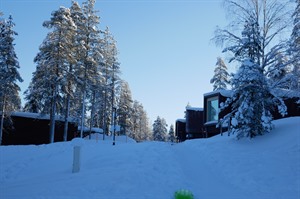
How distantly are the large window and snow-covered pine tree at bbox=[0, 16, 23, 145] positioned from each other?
62.6 feet

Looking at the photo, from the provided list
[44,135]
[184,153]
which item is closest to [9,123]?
[44,135]

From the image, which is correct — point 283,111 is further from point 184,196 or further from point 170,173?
point 184,196

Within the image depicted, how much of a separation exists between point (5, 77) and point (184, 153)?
23.0m

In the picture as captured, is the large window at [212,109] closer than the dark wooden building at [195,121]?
Yes

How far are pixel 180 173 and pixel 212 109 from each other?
22565mm

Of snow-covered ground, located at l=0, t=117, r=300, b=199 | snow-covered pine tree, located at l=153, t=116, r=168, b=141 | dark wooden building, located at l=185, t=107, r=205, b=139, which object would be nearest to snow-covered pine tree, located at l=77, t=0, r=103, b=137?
dark wooden building, located at l=185, t=107, r=205, b=139

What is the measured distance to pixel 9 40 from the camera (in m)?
33.4

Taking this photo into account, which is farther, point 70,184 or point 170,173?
point 170,173

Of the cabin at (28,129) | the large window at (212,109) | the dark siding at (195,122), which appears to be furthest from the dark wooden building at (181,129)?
the cabin at (28,129)

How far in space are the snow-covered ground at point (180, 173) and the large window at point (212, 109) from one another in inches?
625

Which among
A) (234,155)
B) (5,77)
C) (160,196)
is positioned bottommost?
(160,196)

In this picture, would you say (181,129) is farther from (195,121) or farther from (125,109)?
(125,109)

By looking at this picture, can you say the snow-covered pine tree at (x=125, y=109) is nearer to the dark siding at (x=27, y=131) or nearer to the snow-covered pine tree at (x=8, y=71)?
the dark siding at (x=27, y=131)

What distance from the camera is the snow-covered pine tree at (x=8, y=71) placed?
32.1m
